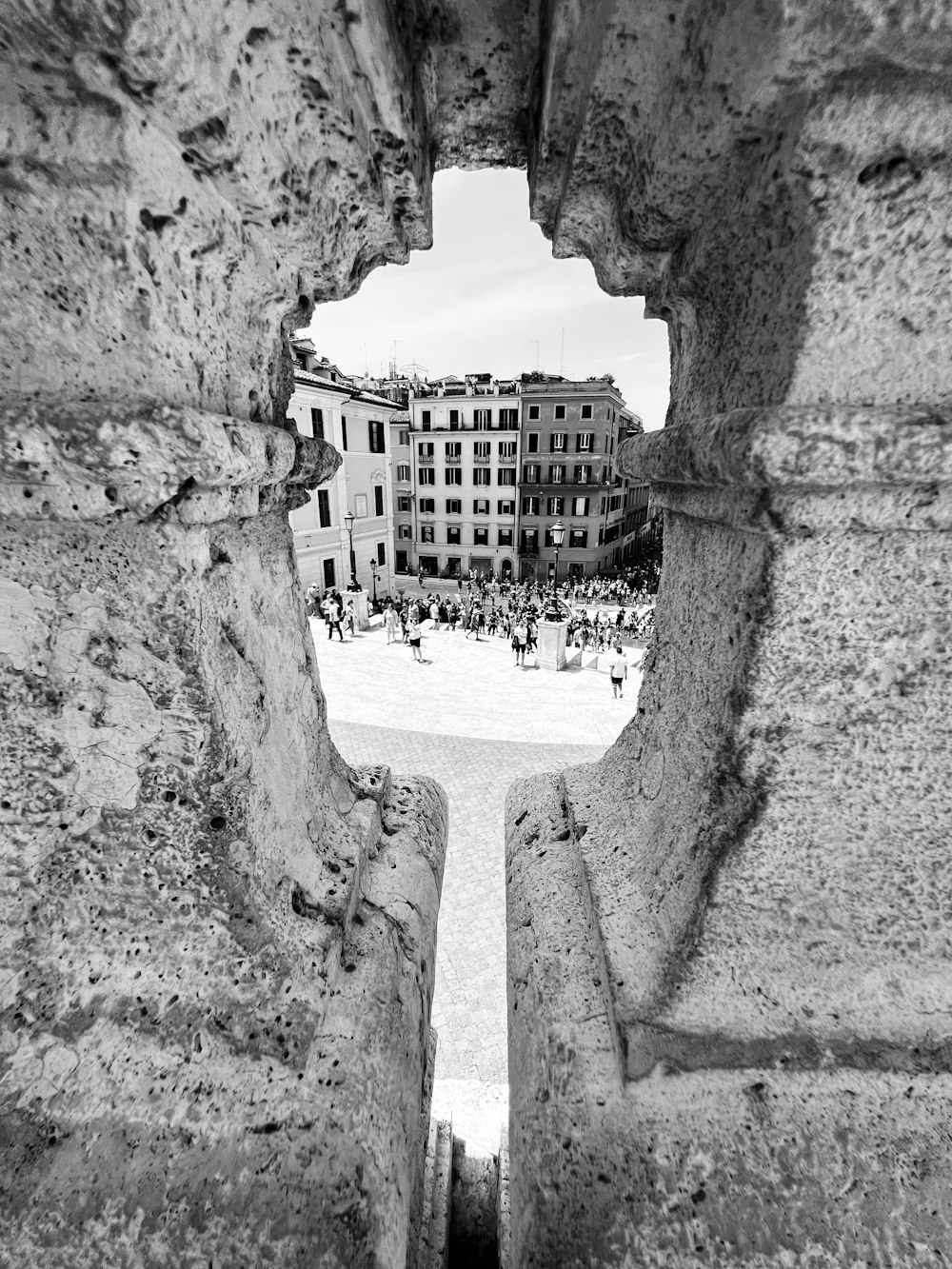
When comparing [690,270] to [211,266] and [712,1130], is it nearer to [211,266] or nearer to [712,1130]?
[211,266]

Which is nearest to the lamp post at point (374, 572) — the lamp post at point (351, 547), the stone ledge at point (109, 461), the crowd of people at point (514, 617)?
the lamp post at point (351, 547)

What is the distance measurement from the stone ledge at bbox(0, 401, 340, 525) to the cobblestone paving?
A: 175cm

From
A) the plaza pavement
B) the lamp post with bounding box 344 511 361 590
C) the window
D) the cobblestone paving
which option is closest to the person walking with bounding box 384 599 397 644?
the plaza pavement

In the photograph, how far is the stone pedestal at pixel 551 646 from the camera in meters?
14.0

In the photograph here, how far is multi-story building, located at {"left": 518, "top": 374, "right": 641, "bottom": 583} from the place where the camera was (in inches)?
1078

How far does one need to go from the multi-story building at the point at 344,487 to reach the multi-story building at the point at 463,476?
7819mm

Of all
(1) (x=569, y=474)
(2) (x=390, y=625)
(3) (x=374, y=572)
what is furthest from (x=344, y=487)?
(1) (x=569, y=474)

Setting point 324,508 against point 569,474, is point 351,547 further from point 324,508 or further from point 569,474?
point 569,474

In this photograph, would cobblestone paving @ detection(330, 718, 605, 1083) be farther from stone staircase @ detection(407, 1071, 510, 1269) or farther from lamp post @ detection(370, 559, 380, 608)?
lamp post @ detection(370, 559, 380, 608)

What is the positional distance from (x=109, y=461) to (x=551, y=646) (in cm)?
1335

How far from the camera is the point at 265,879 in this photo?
128cm

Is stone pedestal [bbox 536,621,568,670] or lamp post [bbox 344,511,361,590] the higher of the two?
lamp post [bbox 344,511,361,590]

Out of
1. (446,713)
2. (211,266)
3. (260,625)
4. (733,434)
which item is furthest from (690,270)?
(446,713)

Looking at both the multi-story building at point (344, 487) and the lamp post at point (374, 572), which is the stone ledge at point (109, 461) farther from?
the lamp post at point (374, 572)
